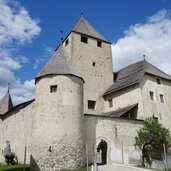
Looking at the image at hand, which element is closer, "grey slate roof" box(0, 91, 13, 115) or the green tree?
the green tree

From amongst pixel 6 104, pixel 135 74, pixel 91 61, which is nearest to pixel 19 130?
pixel 6 104

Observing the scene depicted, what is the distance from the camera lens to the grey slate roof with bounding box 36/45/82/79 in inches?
758

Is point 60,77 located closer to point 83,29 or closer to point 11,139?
point 11,139

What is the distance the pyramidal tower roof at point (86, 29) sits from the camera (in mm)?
31034

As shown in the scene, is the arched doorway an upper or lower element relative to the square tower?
lower

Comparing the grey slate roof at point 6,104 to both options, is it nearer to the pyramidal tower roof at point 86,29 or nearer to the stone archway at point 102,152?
the pyramidal tower roof at point 86,29

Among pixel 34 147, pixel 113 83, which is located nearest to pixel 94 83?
pixel 113 83

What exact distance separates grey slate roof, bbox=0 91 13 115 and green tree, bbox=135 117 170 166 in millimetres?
18073

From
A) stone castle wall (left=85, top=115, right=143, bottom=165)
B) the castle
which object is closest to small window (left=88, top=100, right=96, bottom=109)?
the castle

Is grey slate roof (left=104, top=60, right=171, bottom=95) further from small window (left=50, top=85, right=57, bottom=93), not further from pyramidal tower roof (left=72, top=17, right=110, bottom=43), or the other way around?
small window (left=50, top=85, right=57, bottom=93)

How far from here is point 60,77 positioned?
62.4 feet

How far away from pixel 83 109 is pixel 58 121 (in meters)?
2.63

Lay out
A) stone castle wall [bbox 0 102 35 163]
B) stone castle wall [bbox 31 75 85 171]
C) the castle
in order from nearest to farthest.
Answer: stone castle wall [bbox 31 75 85 171] → the castle → stone castle wall [bbox 0 102 35 163]

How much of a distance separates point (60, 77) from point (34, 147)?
5.46 m
